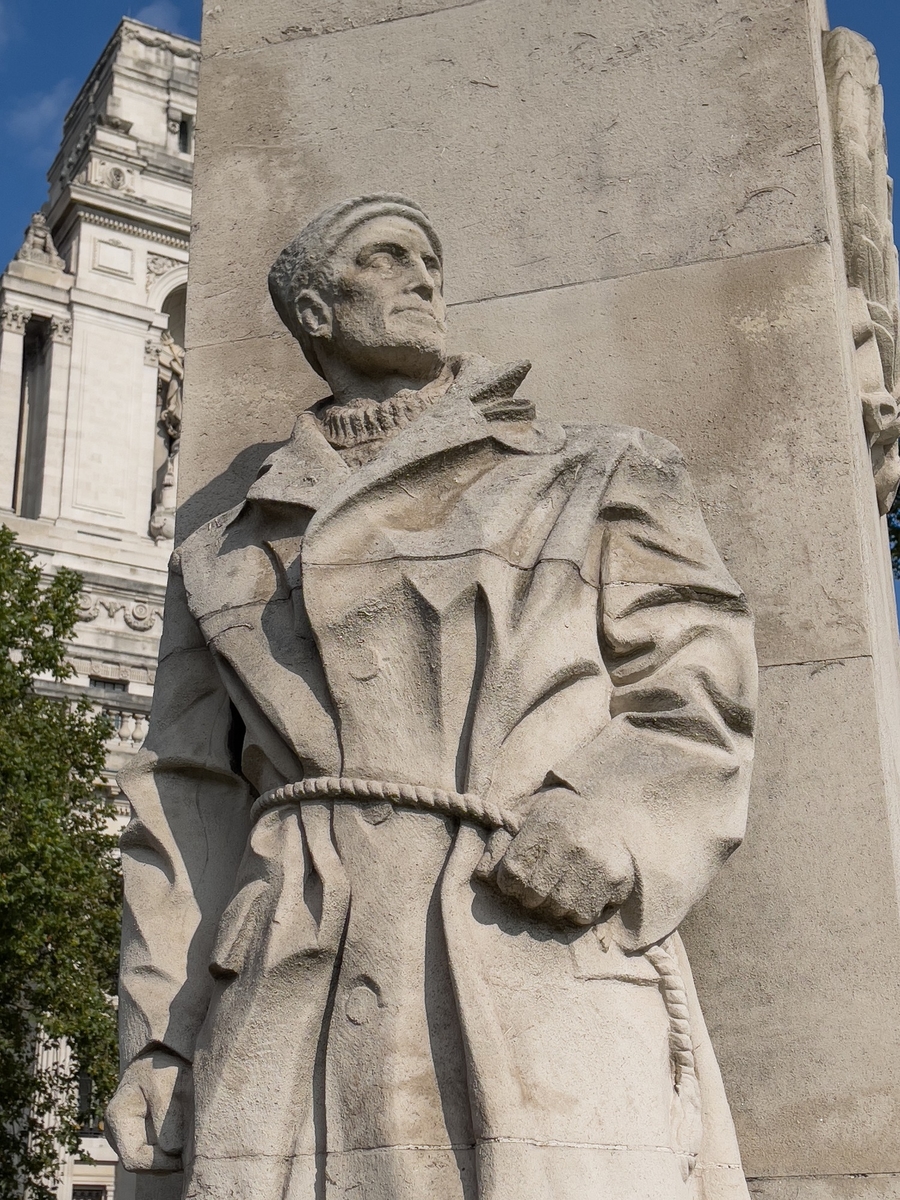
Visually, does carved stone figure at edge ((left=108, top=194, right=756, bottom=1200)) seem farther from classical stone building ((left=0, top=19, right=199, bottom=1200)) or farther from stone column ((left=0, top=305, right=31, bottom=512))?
stone column ((left=0, top=305, right=31, bottom=512))

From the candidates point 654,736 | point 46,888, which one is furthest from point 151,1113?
point 46,888

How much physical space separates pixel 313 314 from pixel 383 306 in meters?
0.24

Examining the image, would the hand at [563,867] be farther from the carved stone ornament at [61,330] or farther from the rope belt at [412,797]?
the carved stone ornament at [61,330]

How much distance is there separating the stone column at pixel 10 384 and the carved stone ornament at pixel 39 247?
2.15 metres

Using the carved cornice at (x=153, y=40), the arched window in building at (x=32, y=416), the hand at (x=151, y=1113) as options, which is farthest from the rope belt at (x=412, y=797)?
the carved cornice at (x=153, y=40)

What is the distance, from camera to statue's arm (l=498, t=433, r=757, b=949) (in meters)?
4.11

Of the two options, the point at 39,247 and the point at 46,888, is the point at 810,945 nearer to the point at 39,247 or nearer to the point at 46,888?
the point at 46,888

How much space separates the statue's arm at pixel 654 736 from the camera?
13.5ft

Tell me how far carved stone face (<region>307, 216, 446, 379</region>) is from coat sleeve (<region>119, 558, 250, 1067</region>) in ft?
2.90

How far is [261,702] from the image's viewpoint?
4570 millimetres

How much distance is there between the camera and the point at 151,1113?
4520 millimetres

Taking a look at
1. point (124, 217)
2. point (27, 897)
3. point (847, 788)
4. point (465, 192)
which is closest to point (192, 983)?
point (847, 788)

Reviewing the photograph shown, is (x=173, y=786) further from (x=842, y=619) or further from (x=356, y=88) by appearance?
(x=356, y=88)

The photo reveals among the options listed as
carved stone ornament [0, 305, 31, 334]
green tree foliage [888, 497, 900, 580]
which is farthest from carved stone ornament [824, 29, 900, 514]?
carved stone ornament [0, 305, 31, 334]
